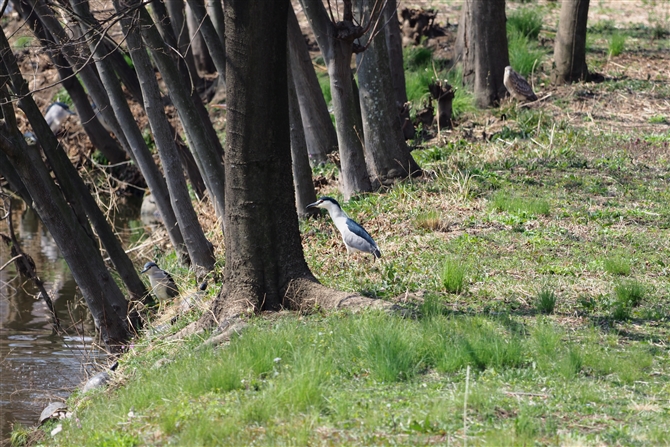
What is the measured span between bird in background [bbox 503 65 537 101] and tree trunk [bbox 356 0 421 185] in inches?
153

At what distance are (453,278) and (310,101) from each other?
7.21m

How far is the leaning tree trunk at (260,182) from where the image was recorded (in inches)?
289

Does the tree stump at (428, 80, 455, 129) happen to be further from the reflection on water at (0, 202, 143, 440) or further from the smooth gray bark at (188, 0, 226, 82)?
the reflection on water at (0, 202, 143, 440)

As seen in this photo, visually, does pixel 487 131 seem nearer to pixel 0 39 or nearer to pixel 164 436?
pixel 0 39

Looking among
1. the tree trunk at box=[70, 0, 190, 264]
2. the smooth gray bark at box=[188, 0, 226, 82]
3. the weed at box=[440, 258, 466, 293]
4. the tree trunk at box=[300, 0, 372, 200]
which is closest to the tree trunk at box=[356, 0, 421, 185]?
the tree trunk at box=[300, 0, 372, 200]

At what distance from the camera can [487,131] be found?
49.5 ft

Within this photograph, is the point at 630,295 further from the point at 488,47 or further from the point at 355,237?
the point at 488,47

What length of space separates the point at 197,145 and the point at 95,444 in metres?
6.07

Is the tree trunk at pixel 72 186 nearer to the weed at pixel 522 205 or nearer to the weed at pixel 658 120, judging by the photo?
the weed at pixel 522 205

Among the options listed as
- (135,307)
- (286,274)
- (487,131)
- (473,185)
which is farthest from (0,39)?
(487,131)

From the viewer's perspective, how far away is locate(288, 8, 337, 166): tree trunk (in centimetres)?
1413

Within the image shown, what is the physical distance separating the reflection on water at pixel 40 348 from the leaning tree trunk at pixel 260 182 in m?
1.78

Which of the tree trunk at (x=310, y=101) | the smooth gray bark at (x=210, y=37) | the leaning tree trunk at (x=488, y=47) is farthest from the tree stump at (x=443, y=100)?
the smooth gray bark at (x=210, y=37)

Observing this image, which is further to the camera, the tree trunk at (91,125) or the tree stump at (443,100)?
the tree trunk at (91,125)
